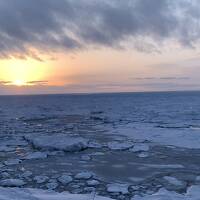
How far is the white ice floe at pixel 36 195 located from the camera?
6227 mm

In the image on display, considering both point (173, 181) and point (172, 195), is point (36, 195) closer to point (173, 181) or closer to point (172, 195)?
point (172, 195)

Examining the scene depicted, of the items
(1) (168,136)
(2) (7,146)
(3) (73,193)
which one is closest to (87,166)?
(3) (73,193)

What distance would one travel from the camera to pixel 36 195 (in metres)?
6.69

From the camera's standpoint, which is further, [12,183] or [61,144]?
[61,144]

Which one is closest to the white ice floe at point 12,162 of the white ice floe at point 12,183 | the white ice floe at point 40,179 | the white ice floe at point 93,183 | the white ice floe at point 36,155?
the white ice floe at point 36,155

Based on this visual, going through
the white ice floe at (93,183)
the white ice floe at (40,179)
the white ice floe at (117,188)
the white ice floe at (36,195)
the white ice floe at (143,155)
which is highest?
the white ice floe at (36,195)

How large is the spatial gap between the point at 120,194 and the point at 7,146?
7.75m

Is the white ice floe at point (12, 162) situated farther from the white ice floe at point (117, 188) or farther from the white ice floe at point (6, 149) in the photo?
the white ice floe at point (117, 188)

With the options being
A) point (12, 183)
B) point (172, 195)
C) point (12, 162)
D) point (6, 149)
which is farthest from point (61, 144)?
point (172, 195)

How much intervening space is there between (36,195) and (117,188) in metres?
1.99

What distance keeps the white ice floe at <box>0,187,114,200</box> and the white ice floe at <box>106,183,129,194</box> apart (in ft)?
2.42

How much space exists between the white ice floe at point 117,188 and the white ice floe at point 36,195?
737mm

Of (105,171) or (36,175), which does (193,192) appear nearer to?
(105,171)

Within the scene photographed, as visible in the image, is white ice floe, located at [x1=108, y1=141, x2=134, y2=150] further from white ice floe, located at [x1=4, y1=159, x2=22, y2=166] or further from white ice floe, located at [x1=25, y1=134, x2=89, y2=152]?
white ice floe, located at [x1=4, y1=159, x2=22, y2=166]
